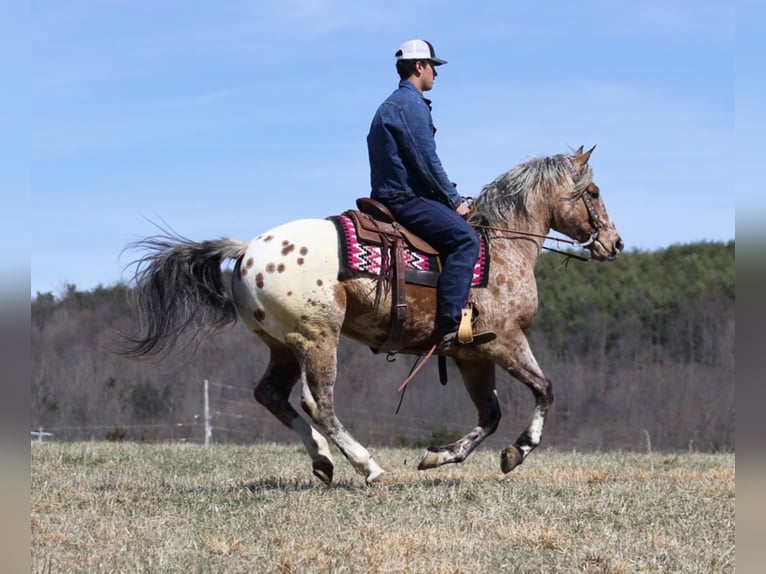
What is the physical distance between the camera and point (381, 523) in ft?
20.9

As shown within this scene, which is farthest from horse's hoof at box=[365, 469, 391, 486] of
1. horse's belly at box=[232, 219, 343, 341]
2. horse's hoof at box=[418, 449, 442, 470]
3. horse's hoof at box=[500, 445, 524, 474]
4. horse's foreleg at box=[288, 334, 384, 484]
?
horse's belly at box=[232, 219, 343, 341]

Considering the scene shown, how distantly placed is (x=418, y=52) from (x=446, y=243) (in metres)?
1.57

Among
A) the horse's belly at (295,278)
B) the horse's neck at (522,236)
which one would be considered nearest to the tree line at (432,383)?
the horse's neck at (522,236)

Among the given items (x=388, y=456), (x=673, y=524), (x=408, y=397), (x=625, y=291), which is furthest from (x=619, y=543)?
(x=625, y=291)

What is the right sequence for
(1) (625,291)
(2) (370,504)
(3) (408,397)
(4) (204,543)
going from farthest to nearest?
(1) (625,291) < (3) (408,397) < (2) (370,504) < (4) (204,543)

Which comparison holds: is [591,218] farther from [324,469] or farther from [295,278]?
[324,469]

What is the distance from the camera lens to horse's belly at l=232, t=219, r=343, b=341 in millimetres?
7855

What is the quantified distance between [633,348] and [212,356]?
23.2 meters

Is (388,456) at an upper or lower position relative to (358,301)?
A: lower

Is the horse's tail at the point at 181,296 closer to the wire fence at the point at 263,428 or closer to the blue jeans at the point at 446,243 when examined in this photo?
the blue jeans at the point at 446,243

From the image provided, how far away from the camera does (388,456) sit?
12570 mm

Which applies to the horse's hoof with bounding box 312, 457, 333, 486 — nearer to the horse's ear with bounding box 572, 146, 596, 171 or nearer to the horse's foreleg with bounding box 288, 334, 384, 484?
the horse's foreleg with bounding box 288, 334, 384, 484
